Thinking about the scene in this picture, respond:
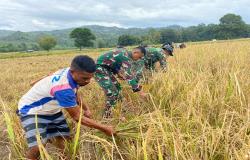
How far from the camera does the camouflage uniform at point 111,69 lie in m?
5.64

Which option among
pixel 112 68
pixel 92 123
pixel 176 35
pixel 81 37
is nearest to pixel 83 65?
pixel 92 123

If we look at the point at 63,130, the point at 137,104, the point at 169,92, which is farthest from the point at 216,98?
the point at 63,130

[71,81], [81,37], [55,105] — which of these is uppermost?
[71,81]

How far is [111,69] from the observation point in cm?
593

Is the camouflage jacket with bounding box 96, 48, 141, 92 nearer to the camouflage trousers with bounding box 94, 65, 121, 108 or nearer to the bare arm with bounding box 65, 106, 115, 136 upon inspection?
the camouflage trousers with bounding box 94, 65, 121, 108

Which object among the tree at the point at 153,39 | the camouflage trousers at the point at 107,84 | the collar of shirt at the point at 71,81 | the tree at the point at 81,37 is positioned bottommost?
the tree at the point at 81,37

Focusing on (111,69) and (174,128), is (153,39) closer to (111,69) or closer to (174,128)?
(111,69)

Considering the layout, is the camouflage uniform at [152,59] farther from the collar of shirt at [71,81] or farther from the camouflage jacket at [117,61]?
the collar of shirt at [71,81]

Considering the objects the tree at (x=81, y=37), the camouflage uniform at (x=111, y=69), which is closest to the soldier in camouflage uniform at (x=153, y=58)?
the camouflage uniform at (x=111, y=69)

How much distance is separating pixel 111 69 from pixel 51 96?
2.38 metres

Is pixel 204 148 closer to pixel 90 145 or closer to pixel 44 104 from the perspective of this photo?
pixel 90 145

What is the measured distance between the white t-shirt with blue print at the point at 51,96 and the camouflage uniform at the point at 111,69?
189 cm

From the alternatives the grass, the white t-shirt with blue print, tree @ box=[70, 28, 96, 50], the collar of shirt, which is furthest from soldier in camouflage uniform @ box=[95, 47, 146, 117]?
tree @ box=[70, 28, 96, 50]

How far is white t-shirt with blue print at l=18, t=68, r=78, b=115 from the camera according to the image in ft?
11.1
